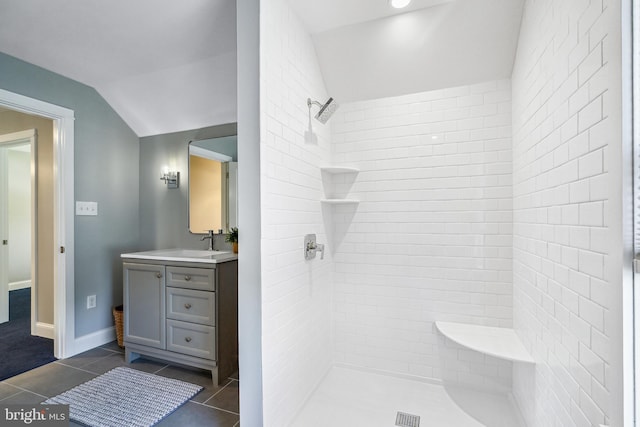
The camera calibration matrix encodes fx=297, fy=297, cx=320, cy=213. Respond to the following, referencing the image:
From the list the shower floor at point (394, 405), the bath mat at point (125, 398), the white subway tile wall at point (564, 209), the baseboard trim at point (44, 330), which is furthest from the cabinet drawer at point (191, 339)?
the white subway tile wall at point (564, 209)

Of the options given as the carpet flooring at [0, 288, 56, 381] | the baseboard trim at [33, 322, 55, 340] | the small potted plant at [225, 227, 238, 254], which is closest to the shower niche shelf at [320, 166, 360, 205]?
the small potted plant at [225, 227, 238, 254]

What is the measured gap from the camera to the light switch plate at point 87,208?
276cm

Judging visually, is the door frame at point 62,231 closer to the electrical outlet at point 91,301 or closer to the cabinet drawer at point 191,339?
the electrical outlet at point 91,301

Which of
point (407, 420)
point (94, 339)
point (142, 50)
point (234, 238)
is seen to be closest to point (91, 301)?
point (94, 339)

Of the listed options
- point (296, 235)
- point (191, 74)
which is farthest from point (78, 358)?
point (191, 74)

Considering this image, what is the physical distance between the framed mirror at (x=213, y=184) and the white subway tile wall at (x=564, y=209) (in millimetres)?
2294

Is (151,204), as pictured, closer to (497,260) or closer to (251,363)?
(251,363)

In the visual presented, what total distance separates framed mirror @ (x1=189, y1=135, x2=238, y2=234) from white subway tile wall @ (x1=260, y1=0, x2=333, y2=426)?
102cm

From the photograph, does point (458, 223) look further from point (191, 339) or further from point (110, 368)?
point (110, 368)

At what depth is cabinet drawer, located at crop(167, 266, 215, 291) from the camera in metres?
2.22

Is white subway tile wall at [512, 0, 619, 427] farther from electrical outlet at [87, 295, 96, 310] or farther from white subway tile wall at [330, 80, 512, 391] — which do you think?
electrical outlet at [87, 295, 96, 310]

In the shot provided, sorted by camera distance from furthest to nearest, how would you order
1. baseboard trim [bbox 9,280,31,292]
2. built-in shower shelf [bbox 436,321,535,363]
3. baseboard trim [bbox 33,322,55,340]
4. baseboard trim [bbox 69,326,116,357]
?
baseboard trim [bbox 9,280,31,292]
baseboard trim [bbox 33,322,55,340]
baseboard trim [bbox 69,326,116,357]
built-in shower shelf [bbox 436,321,535,363]

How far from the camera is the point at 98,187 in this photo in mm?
2934

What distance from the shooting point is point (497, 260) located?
208 cm
